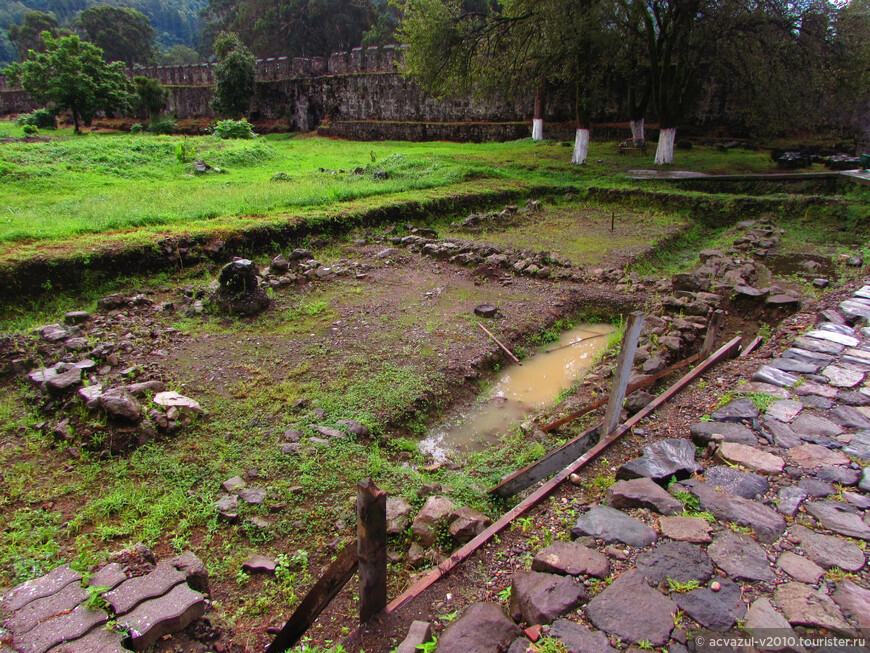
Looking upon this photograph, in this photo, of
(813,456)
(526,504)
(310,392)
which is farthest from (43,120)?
(813,456)

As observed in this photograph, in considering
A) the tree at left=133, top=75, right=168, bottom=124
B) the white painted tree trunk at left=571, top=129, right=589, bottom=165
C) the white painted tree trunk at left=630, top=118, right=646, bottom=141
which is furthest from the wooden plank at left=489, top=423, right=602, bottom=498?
the tree at left=133, top=75, right=168, bottom=124

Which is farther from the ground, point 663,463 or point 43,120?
point 43,120

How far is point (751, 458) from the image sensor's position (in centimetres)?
285

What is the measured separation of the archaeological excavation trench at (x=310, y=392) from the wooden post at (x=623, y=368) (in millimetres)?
576

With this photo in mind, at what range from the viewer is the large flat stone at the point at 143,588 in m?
2.18

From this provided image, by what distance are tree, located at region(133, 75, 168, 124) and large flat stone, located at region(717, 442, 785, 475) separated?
26578 mm

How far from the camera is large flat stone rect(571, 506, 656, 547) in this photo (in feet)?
7.73

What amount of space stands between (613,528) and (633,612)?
0.51 meters

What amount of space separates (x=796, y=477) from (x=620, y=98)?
63.5 ft

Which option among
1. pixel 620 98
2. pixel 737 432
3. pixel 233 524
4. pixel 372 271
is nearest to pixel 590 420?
pixel 737 432

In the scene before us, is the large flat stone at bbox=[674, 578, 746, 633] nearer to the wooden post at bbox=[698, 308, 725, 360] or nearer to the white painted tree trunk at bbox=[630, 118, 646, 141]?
the wooden post at bbox=[698, 308, 725, 360]

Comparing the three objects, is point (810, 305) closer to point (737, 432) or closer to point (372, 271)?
point (737, 432)

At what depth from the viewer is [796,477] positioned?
8.80 ft

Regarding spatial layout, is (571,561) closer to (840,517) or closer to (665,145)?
(840,517)
